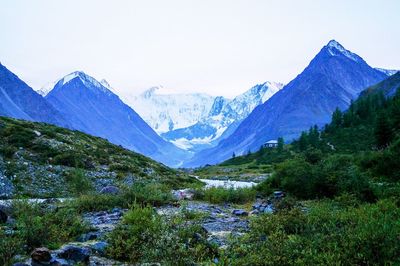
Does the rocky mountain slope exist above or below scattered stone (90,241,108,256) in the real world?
above

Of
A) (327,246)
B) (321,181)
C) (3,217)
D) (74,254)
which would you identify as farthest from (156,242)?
(321,181)

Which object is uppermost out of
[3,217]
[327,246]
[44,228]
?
[3,217]

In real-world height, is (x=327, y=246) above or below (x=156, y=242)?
below

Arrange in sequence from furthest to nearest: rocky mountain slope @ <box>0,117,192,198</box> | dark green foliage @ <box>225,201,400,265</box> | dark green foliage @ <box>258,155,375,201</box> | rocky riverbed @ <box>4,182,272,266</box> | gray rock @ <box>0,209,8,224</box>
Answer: rocky mountain slope @ <box>0,117,192,198</box>
dark green foliage @ <box>258,155,375,201</box>
gray rock @ <box>0,209,8,224</box>
rocky riverbed @ <box>4,182,272,266</box>
dark green foliage @ <box>225,201,400,265</box>

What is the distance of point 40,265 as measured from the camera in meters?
9.35

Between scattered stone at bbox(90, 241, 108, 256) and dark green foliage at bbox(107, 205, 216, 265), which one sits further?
scattered stone at bbox(90, 241, 108, 256)

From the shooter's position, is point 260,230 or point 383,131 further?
point 383,131

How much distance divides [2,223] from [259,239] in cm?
854

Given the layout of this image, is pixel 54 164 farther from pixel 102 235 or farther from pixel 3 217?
pixel 102 235

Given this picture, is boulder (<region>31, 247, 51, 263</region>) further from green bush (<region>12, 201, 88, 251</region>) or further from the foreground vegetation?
green bush (<region>12, 201, 88, 251</region>)

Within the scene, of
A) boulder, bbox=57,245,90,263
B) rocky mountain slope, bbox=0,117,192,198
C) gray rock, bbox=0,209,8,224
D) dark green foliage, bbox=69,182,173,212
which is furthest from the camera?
rocky mountain slope, bbox=0,117,192,198

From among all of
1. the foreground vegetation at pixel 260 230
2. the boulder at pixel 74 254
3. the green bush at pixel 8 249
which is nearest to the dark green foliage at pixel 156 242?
the foreground vegetation at pixel 260 230

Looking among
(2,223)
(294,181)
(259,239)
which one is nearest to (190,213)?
(259,239)

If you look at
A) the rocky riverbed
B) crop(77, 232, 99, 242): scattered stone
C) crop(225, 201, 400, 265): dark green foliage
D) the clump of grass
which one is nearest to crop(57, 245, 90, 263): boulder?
the rocky riverbed
